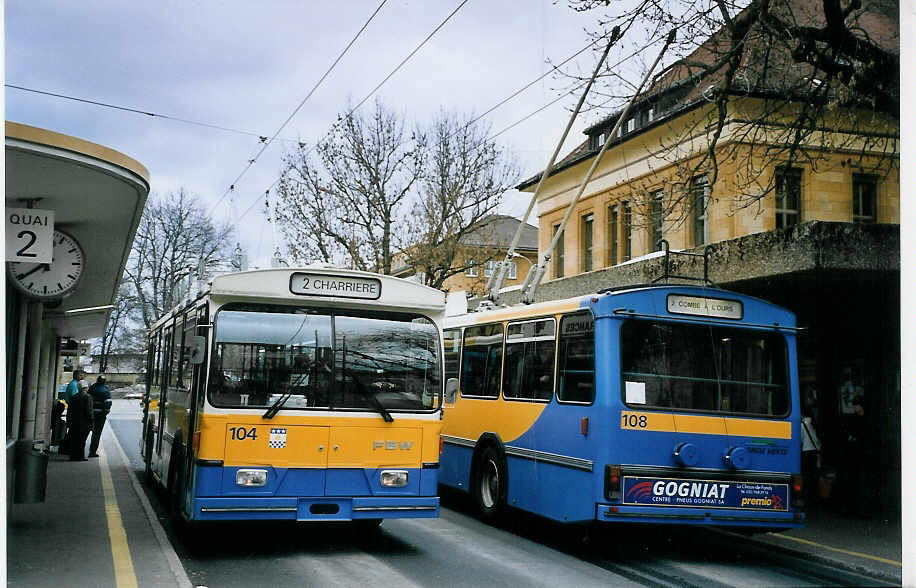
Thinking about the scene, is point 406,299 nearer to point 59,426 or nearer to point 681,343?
point 681,343

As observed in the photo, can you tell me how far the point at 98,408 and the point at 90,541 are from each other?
11.1 meters

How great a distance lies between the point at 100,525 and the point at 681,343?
22.6 feet

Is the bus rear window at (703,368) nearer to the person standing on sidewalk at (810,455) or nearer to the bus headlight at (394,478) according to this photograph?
the bus headlight at (394,478)

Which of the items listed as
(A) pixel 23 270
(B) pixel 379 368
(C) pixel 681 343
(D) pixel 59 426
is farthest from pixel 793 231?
(D) pixel 59 426

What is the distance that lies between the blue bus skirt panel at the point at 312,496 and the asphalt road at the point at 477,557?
0.46 metres

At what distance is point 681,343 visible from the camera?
404 inches

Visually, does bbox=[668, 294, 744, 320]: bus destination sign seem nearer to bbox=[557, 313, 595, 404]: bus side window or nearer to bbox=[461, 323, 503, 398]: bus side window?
bbox=[557, 313, 595, 404]: bus side window

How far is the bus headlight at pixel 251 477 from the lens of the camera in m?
9.20

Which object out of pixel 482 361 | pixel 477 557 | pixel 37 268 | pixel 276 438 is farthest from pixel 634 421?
pixel 37 268

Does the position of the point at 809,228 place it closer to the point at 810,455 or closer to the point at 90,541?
the point at 810,455

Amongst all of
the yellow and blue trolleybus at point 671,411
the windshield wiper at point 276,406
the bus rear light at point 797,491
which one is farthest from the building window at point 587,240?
the windshield wiper at point 276,406

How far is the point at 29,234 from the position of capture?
8.80 metres

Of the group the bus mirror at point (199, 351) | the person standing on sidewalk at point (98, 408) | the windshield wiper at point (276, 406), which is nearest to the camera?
the bus mirror at point (199, 351)

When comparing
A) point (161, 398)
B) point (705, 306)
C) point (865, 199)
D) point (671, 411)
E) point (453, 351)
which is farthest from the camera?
point (865, 199)
